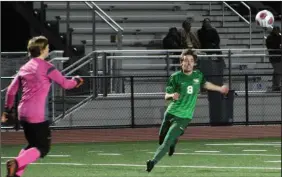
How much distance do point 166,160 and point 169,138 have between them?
7.92 feet

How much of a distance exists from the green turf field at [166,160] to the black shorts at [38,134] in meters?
2.07

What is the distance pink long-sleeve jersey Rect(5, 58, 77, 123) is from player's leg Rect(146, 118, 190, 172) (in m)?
2.44

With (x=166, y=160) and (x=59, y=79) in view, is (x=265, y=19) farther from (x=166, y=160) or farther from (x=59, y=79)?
(x=59, y=79)

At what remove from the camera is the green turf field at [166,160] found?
12836 millimetres

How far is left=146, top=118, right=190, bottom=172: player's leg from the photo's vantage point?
1254cm

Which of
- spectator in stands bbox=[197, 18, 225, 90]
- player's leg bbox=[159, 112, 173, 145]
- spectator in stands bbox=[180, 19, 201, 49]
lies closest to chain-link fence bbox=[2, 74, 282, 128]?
spectator in stands bbox=[197, 18, 225, 90]

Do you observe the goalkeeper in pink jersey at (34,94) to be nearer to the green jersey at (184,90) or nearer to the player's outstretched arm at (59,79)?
the player's outstretched arm at (59,79)

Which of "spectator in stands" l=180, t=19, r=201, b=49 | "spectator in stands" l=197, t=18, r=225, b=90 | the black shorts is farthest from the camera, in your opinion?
"spectator in stands" l=180, t=19, r=201, b=49

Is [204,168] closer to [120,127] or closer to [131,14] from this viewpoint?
[120,127]

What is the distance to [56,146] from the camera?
1919 centimetres

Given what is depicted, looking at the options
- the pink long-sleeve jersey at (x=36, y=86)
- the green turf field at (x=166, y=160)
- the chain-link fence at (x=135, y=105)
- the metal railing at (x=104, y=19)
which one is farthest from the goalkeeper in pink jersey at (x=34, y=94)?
the metal railing at (x=104, y=19)

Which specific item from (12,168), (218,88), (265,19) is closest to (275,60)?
(265,19)

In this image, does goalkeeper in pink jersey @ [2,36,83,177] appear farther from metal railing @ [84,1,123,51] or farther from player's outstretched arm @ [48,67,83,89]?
metal railing @ [84,1,123,51]

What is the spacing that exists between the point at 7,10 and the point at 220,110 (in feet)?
35.1
